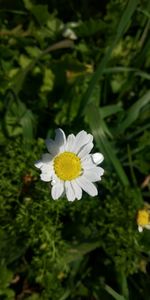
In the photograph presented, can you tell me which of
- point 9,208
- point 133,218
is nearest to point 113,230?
point 133,218

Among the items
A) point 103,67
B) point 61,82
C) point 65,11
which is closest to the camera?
point 103,67

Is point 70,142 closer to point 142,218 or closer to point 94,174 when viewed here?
point 94,174

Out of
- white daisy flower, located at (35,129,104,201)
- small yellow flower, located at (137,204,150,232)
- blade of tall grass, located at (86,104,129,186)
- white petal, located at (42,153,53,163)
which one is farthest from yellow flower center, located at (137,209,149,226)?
white petal, located at (42,153,53,163)

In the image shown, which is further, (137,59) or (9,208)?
(137,59)

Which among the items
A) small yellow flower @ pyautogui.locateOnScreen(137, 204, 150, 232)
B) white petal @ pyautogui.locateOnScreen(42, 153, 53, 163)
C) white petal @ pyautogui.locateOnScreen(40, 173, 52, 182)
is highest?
white petal @ pyautogui.locateOnScreen(42, 153, 53, 163)

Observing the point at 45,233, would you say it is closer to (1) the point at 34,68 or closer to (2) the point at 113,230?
(2) the point at 113,230

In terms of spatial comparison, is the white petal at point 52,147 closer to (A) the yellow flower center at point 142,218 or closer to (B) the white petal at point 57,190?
(B) the white petal at point 57,190

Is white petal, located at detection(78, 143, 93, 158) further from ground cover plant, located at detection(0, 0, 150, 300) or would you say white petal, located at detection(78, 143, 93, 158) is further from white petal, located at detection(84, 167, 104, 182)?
ground cover plant, located at detection(0, 0, 150, 300)

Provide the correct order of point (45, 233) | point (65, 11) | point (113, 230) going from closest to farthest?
1. point (45, 233)
2. point (113, 230)
3. point (65, 11)
